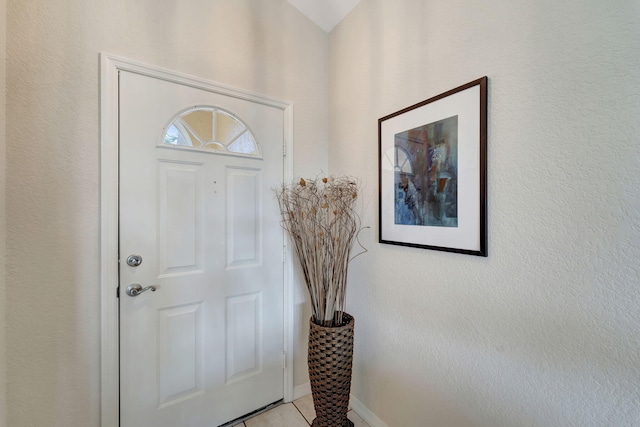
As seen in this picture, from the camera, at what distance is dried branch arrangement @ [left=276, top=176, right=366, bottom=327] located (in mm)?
1544

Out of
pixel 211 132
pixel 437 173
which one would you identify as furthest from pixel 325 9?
pixel 437 173

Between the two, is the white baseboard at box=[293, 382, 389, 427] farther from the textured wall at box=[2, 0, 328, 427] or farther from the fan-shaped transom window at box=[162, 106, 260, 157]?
the fan-shaped transom window at box=[162, 106, 260, 157]

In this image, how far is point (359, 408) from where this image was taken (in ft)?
5.60

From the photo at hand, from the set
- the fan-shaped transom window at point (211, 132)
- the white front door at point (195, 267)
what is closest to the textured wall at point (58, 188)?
the white front door at point (195, 267)

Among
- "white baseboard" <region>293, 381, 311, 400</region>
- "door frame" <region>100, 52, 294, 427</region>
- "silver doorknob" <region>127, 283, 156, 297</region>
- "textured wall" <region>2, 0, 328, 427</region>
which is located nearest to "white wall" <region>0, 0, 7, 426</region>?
"textured wall" <region>2, 0, 328, 427</region>

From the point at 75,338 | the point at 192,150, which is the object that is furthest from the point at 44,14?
the point at 75,338

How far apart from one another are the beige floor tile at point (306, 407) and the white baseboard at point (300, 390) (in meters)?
0.02

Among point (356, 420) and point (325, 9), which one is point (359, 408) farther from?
point (325, 9)

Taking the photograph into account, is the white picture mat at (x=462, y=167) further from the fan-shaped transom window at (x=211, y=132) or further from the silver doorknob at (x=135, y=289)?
the silver doorknob at (x=135, y=289)

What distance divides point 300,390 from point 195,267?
45.4 inches

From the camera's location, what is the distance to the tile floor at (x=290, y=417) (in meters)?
1.61

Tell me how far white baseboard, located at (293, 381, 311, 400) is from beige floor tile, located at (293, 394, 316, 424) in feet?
0.06

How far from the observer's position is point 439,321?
1265 millimetres

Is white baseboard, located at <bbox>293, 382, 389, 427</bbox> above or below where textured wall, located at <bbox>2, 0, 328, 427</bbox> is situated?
below
